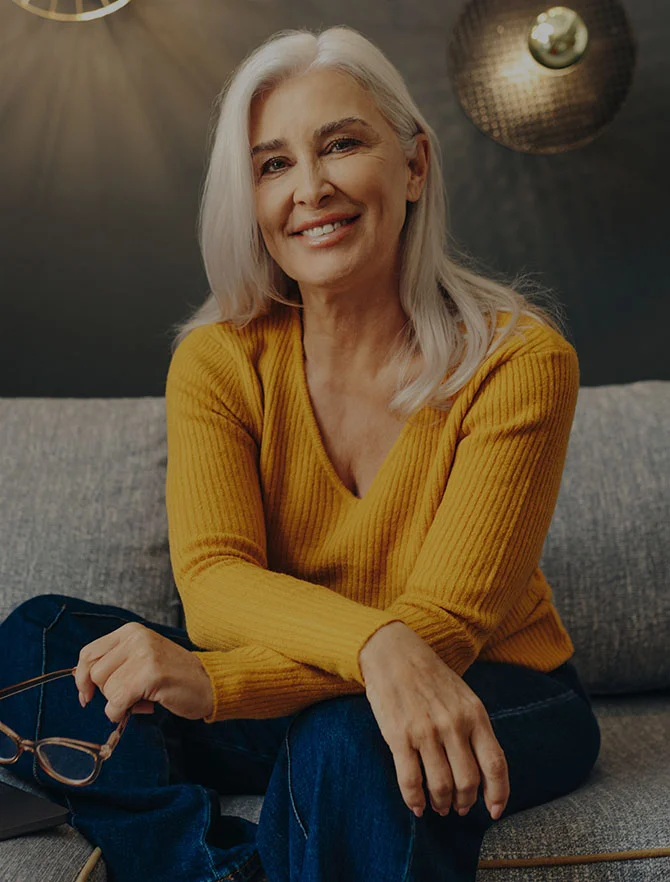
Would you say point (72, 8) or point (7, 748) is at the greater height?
point (72, 8)

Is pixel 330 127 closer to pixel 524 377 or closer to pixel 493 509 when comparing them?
pixel 524 377

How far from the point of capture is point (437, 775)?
102cm

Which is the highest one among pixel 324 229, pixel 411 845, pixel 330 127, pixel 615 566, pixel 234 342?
pixel 330 127

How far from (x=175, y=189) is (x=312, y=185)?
3.38 feet

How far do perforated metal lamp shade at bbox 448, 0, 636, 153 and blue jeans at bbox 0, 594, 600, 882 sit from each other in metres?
1.22

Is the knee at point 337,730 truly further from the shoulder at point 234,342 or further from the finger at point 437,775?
the shoulder at point 234,342

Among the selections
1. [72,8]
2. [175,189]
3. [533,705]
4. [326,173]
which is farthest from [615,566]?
[72,8]

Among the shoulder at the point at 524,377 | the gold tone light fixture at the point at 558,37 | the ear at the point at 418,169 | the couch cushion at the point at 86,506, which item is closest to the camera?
the shoulder at the point at 524,377

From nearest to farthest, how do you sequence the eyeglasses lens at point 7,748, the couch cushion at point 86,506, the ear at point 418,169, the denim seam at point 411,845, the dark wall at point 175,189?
the denim seam at point 411,845
the eyeglasses lens at point 7,748
the ear at point 418,169
the couch cushion at point 86,506
the dark wall at point 175,189

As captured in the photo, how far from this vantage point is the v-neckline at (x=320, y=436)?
55.6 inches

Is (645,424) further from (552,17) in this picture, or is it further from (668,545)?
(552,17)

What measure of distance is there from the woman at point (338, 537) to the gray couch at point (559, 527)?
0.24 metres

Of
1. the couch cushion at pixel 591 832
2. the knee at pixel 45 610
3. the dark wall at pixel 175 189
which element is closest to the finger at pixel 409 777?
the couch cushion at pixel 591 832

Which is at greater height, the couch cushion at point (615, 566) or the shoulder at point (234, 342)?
the shoulder at point (234, 342)
